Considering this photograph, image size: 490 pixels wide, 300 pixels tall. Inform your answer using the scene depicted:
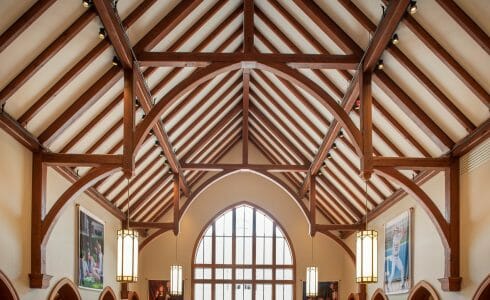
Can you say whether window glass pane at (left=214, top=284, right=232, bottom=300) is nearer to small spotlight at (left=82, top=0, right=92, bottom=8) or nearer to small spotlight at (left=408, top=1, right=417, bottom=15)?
small spotlight at (left=82, top=0, right=92, bottom=8)

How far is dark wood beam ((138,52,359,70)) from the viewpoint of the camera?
989 cm

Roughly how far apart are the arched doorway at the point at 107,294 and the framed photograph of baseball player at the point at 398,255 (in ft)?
19.1

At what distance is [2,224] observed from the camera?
9.36 m

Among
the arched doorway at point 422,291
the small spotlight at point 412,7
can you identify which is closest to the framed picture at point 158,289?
the arched doorway at point 422,291

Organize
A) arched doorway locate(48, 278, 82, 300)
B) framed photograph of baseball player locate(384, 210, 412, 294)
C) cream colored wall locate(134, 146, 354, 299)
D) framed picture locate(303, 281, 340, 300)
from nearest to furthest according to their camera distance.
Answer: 1. arched doorway locate(48, 278, 82, 300)
2. framed photograph of baseball player locate(384, 210, 412, 294)
3. framed picture locate(303, 281, 340, 300)
4. cream colored wall locate(134, 146, 354, 299)

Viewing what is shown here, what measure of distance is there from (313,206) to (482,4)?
32.5 feet

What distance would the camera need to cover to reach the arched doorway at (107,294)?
1554 centimetres

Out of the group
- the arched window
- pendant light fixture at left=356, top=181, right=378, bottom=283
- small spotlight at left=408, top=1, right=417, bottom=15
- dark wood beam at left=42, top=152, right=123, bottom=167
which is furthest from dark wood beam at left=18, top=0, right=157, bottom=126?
the arched window

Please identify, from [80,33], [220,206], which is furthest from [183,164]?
[80,33]

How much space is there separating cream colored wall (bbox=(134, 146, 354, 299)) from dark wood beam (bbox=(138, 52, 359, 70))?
9993 millimetres

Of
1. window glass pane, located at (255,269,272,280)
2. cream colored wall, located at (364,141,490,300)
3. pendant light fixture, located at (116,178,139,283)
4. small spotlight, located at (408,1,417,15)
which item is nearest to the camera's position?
small spotlight, located at (408,1,417,15)

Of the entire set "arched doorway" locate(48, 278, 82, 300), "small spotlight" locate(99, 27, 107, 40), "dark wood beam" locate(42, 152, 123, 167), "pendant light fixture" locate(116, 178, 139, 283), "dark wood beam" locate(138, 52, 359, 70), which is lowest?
"arched doorway" locate(48, 278, 82, 300)

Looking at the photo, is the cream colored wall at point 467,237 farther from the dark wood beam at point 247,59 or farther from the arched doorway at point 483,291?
the dark wood beam at point 247,59

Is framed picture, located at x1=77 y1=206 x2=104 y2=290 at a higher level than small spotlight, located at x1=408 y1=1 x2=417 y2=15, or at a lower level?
lower
